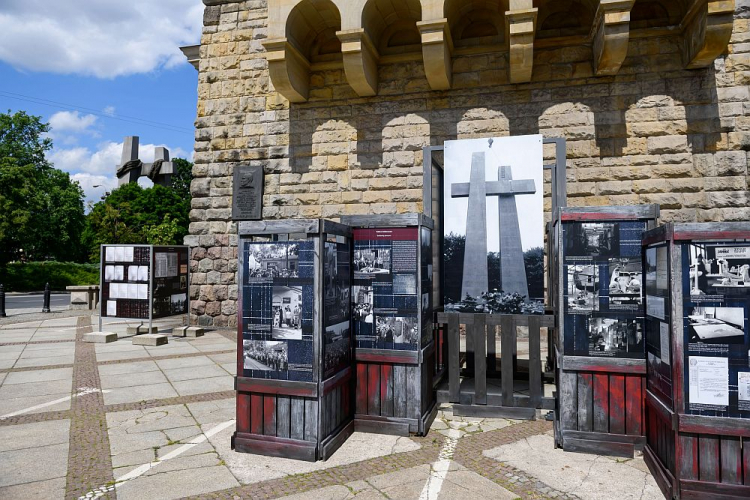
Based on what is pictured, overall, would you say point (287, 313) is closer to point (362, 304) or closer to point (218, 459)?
Answer: point (362, 304)

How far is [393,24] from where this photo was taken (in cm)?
1130

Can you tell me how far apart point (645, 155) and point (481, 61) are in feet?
12.7

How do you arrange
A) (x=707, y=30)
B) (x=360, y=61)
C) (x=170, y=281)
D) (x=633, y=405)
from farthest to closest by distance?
(x=170, y=281), (x=360, y=61), (x=707, y=30), (x=633, y=405)

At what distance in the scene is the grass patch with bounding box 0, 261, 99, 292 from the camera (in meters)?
33.1

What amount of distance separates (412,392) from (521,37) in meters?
7.50

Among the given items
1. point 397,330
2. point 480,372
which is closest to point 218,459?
point 397,330

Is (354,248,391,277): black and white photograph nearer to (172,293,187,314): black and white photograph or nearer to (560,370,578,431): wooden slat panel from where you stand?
(560,370,578,431): wooden slat panel

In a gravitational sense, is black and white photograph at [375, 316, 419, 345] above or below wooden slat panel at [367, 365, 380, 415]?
above

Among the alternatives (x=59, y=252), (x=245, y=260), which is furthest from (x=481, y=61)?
(x=59, y=252)

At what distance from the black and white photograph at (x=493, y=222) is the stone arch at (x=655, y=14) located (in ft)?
20.3

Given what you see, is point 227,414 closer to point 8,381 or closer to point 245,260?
point 245,260

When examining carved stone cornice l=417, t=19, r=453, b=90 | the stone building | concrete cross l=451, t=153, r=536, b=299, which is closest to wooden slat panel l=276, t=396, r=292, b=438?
concrete cross l=451, t=153, r=536, b=299

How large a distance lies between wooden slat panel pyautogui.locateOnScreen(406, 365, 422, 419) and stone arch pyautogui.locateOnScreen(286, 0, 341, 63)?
27.7ft

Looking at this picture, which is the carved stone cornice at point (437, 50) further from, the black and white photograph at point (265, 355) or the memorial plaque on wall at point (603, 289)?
the black and white photograph at point (265, 355)
